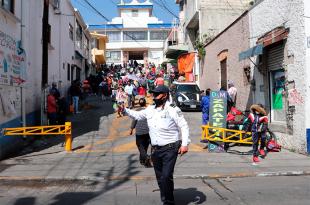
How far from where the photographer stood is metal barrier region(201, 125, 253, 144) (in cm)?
1170

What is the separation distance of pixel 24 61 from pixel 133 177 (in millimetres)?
6642

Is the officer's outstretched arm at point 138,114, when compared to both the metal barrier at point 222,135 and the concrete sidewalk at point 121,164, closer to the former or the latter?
Answer: the concrete sidewalk at point 121,164

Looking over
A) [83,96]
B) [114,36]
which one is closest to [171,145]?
[83,96]

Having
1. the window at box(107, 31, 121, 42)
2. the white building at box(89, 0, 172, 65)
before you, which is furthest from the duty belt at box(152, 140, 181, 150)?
the window at box(107, 31, 121, 42)

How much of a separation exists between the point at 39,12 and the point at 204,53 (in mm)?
11389

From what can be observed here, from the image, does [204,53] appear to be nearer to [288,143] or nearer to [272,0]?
[272,0]

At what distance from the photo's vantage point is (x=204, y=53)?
2447 centimetres

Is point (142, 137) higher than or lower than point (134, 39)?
lower

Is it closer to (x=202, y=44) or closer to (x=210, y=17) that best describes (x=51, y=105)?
(x=202, y=44)

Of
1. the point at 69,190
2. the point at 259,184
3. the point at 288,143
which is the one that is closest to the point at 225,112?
the point at 288,143

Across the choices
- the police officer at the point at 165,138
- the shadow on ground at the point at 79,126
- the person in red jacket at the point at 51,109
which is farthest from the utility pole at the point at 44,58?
the police officer at the point at 165,138

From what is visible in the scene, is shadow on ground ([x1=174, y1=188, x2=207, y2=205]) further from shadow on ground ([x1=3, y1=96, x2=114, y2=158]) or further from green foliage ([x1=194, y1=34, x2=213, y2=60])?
green foliage ([x1=194, y1=34, x2=213, y2=60])

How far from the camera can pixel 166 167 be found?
227 inches

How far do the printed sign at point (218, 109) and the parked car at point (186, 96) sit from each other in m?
8.44
